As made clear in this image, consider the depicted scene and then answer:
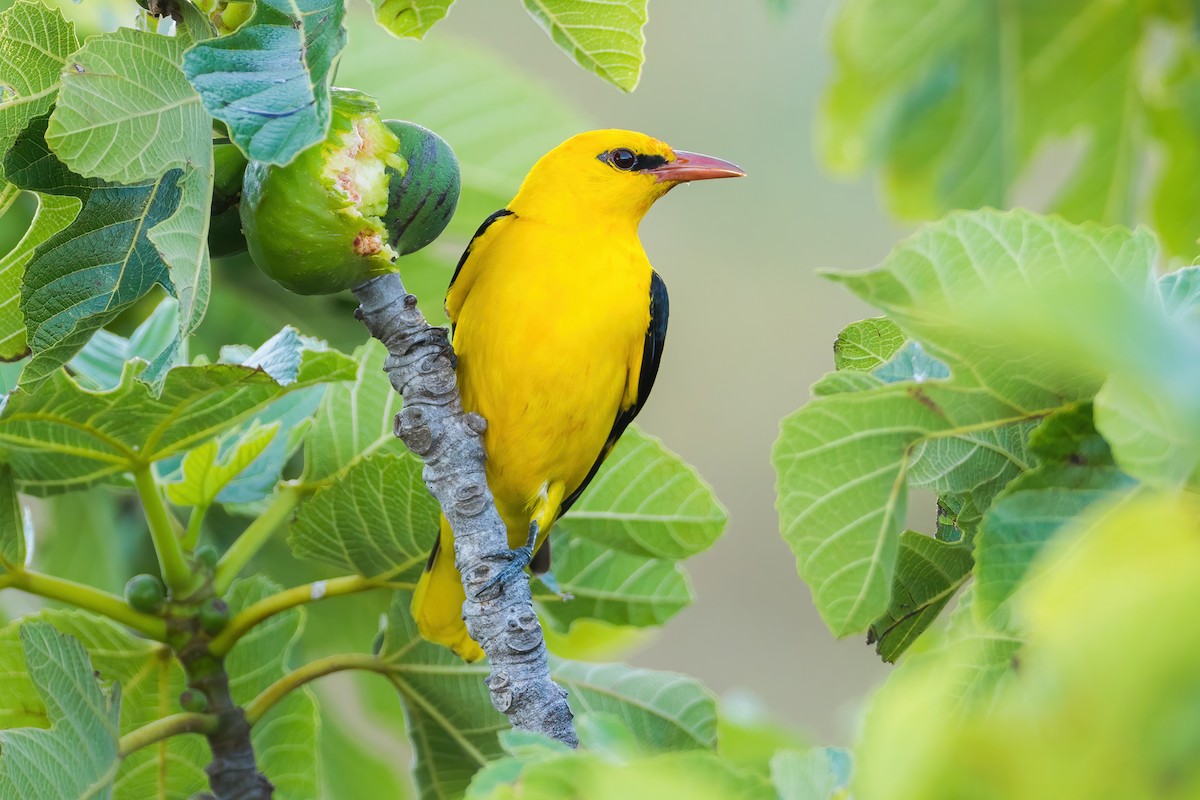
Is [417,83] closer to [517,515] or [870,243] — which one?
[517,515]

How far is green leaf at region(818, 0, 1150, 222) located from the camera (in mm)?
2033

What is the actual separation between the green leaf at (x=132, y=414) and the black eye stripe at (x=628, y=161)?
1.15m

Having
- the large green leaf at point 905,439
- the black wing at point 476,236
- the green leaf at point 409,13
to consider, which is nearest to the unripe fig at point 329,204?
the green leaf at point 409,13

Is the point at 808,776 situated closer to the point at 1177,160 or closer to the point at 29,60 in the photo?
the point at 29,60

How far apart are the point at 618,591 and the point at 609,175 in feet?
3.23

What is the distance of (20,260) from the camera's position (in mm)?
1223

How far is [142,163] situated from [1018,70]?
1600 mm

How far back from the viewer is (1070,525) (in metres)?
0.83

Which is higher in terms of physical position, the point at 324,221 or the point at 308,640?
the point at 324,221

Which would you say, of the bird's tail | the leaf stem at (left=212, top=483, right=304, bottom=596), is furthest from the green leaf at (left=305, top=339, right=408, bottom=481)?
the bird's tail

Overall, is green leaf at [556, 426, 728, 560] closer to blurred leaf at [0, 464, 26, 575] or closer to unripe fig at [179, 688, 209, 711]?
unripe fig at [179, 688, 209, 711]

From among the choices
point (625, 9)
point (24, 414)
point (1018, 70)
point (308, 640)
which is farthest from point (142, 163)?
point (1018, 70)

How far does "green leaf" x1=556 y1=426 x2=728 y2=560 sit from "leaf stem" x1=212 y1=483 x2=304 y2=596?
37cm

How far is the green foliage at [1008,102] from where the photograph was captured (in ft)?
6.64
